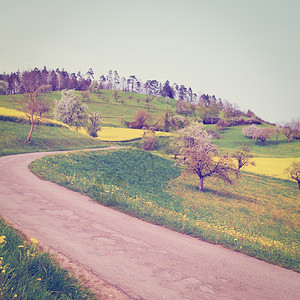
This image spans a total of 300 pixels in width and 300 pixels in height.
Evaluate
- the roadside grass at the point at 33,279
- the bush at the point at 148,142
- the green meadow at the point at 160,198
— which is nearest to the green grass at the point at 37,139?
the green meadow at the point at 160,198

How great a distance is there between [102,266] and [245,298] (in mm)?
4022

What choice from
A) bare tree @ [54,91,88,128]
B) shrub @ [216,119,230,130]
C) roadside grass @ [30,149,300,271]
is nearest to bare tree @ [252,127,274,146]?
shrub @ [216,119,230,130]

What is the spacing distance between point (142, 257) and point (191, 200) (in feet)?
59.6

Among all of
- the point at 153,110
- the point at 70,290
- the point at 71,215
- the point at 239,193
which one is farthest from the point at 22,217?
the point at 153,110

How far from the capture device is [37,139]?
→ 41781 mm

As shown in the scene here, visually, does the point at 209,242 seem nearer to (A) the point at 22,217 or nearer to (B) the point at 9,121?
(A) the point at 22,217

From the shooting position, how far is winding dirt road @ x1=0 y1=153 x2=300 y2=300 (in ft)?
19.3

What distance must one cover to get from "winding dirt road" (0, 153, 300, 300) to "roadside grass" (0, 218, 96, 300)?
828 mm

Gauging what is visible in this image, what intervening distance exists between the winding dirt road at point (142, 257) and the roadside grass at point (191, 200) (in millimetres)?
1208

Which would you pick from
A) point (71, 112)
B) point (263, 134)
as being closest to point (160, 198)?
point (71, 112)

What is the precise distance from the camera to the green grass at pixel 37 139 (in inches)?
1378

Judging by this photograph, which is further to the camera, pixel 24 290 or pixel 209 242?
pixel 209 242

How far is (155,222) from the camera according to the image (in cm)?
1152

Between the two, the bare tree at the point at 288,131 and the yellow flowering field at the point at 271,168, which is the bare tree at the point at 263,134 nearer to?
the bare tree at the point at 288,131
